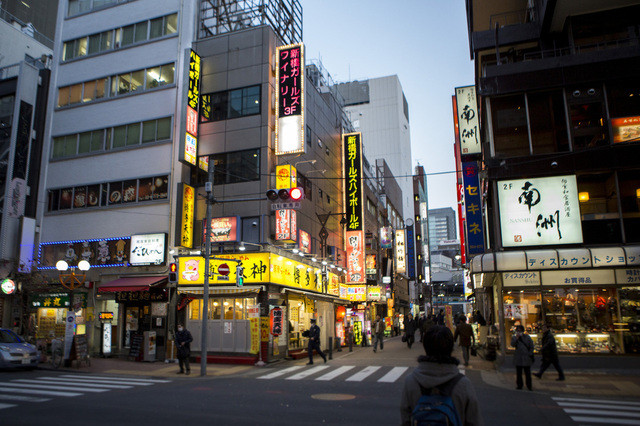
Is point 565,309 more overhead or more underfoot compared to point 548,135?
more underfoot

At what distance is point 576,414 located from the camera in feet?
31.4

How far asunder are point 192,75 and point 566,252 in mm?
19046

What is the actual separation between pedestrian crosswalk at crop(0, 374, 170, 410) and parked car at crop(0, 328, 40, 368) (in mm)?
2036

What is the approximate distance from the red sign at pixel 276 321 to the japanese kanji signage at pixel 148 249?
663 centimetres

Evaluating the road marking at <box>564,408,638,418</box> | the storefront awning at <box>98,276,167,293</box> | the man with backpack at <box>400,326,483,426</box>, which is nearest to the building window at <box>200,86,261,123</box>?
the storefront awning at <box>98,276,167,293</box>

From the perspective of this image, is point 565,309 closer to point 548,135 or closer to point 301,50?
point 548,135

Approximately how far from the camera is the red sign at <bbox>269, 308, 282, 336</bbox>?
822 inches

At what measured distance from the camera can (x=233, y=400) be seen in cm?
1101

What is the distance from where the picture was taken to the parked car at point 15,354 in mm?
16344

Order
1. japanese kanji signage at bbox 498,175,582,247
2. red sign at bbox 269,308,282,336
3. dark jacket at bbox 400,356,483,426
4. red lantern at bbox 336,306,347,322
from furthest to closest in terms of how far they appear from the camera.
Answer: red lantern at bbox 336,306,347,322
red sign at bbox 269,308,282,336
japanese kanji signage at bbox 498,175,582,247
dark jacket at bbox 400,356,483,426

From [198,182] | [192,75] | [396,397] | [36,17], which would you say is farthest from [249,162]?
[36,17]

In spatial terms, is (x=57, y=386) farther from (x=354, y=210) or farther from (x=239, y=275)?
(x=354, y=210)

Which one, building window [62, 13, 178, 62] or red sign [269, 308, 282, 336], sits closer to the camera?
red sign [269, 308, 282, 336]

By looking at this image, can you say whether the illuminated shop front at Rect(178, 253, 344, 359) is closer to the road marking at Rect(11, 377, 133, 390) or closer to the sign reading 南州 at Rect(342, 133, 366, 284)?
the road marking at Rect(11, 377, 133, 390)
